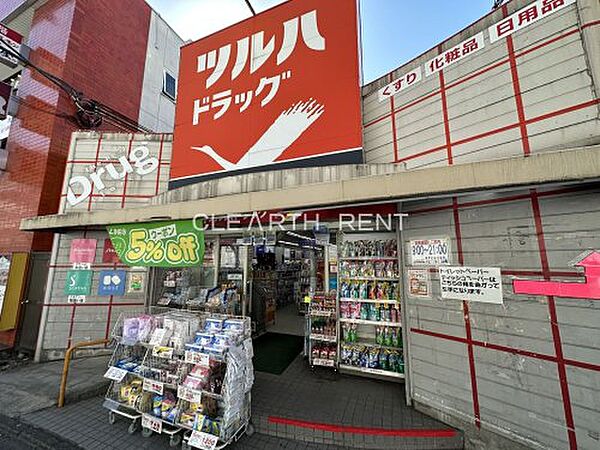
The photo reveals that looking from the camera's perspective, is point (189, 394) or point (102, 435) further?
point (102, 435)

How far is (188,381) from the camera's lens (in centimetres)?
331

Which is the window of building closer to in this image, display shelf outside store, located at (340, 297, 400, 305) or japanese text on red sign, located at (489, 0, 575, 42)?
display shelf outside store, located at (340, 297, 400, 305)

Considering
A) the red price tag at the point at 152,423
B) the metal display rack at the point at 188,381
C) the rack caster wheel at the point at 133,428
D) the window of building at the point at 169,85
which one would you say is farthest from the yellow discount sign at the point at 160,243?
the window of building at the point at 169,85

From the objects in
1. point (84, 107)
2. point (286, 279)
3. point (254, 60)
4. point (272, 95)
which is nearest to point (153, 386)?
point (272, 95)

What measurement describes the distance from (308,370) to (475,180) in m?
4.60

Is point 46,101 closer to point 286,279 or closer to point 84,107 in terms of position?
point 84,107

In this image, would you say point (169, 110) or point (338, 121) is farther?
point (169, 110)

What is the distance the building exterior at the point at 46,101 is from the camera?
6.79 metres

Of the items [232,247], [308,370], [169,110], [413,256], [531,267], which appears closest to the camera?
[531,267]

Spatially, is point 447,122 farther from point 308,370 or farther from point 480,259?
point 308,370

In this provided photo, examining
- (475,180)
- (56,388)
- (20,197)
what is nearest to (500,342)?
(475,180)

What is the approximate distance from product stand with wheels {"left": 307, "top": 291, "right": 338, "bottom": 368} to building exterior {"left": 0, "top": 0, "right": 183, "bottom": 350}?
697cm

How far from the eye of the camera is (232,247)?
709 centimetres

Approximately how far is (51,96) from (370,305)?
10627 millimetres
